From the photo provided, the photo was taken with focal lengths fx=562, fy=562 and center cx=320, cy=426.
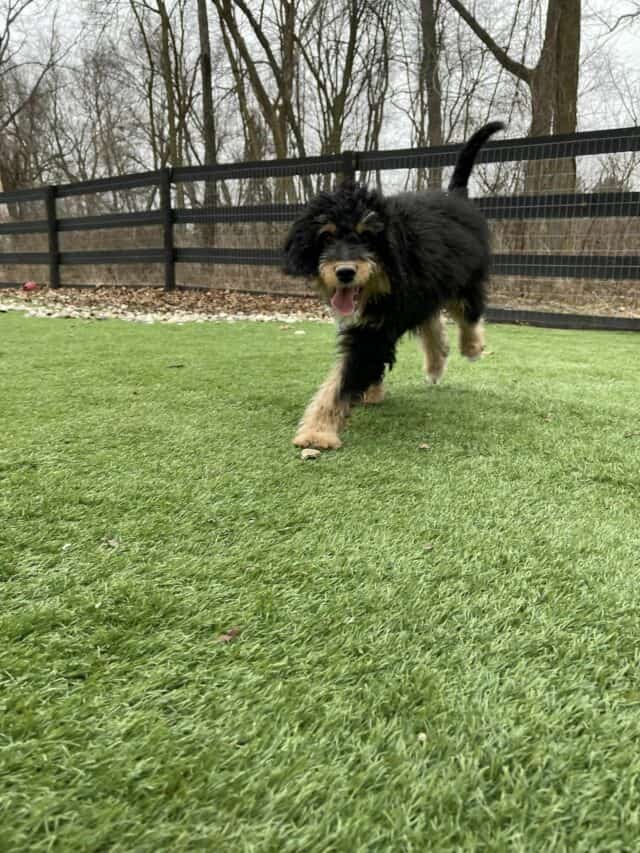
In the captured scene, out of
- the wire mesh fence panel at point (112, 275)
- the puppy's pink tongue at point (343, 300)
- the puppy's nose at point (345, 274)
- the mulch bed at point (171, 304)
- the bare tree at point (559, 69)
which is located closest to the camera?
the puppy's nose at point (345, 274)

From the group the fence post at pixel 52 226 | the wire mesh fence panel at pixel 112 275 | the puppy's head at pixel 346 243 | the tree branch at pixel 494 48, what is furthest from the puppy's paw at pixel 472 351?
the fence post at pixel 52 226

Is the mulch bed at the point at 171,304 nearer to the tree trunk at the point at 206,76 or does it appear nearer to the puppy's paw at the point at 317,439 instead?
the puppy's paw at the point at 317,439

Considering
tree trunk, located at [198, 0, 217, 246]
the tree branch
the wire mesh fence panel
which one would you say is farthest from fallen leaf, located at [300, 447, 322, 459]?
tree trunk, located at [198, 0, 217, 246]

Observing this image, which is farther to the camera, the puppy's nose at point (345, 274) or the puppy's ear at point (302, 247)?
the puppy's ear at point (302, 247)

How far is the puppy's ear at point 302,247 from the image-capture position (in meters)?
2.29

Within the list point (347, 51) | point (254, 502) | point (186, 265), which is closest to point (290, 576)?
point (254, 502)

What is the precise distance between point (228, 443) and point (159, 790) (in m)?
1.37

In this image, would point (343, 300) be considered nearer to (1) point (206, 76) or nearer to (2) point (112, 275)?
(2) point (112, 275)

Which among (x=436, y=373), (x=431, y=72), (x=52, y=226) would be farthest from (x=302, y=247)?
(x=431, y=72)

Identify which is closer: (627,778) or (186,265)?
(627,778)

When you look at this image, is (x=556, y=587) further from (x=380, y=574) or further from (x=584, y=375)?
(x=584, y=375)

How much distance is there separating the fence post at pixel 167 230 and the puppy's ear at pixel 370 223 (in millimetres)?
6734

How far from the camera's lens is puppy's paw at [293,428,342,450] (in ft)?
6.44

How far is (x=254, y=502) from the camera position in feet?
4.76
